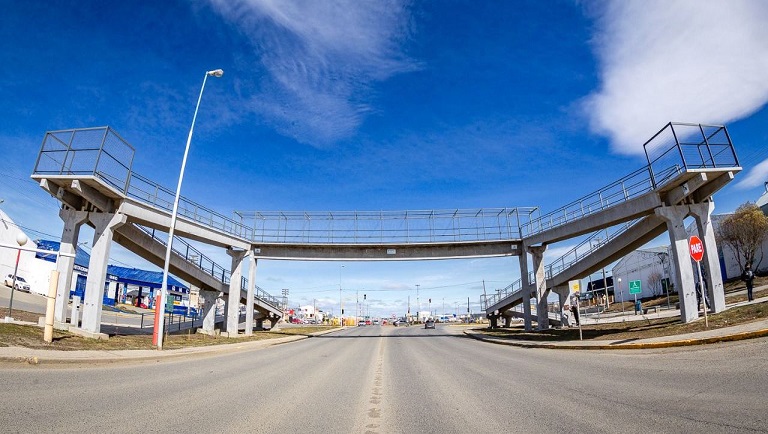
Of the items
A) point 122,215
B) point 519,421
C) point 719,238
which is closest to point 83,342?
point 122,215

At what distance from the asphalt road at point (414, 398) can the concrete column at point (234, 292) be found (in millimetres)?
23485

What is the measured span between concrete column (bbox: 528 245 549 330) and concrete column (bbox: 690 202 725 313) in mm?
13994

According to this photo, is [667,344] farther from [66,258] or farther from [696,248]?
[66,258]

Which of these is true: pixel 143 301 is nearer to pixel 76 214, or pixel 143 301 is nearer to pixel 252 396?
pixel 76 214

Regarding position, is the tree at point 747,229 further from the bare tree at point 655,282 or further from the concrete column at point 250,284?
the concrete column at point 250,284

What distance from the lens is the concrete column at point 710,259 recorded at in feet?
64.0

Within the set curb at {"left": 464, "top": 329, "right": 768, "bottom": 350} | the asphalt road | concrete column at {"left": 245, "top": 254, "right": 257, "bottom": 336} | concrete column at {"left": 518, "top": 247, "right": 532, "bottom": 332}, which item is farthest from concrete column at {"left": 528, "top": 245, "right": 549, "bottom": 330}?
concrete column at {"left": 245, "top": 254, "right": 257, "bottom": 336}

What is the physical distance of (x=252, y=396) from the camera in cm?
775

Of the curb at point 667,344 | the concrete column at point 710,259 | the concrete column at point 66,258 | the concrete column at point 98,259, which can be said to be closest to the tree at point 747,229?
the concrete column at point 710,259

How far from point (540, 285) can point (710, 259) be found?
1531 cm

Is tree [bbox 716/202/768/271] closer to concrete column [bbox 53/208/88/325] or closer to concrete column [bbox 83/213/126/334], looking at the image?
concrete column [bbox 83/213/126/334]

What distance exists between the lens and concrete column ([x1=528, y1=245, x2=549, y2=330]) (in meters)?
34.4

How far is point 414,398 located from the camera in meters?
7.59

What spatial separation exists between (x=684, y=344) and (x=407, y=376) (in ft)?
29.3
